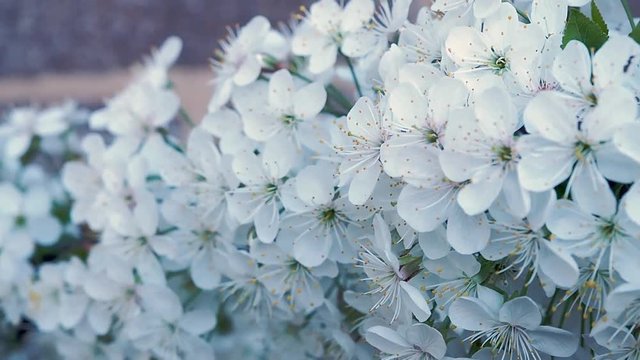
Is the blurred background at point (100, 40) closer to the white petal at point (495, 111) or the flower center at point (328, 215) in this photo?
the flower center at point (328, 215)

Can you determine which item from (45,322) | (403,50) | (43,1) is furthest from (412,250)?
(43,1)

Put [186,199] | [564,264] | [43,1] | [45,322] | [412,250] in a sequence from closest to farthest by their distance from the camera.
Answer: [564,264] < [412,250] < [186,199] < [45,322] < [43,1]

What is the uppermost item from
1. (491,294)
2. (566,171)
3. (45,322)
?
(566,171)

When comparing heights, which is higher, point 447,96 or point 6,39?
point 447,96

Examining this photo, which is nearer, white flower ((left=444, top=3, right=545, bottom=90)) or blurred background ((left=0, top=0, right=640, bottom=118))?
white flower ((left=444, top=3, right=545, bottom=90))

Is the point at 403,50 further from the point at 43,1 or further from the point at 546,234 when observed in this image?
the point at 43,1

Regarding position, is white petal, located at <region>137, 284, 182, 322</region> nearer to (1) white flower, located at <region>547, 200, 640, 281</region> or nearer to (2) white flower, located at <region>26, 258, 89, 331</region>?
(2) white flower, located at <region>26, 258, 89, 331</region>

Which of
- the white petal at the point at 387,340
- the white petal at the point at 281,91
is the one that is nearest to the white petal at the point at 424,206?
the white petal at the point at 387,340

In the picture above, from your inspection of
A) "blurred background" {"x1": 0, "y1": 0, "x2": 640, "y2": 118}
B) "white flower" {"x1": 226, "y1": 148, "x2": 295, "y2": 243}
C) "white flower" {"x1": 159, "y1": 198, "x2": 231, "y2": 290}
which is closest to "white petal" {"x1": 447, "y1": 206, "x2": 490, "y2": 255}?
"white flower" {"x1": 226, "y1": 148, "x2": 295, "y2": 243}
